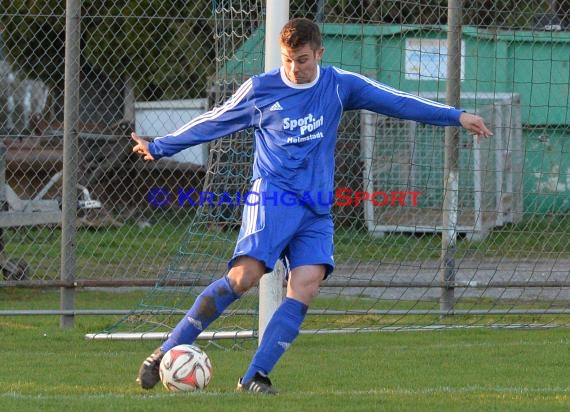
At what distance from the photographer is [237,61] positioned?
349 inches

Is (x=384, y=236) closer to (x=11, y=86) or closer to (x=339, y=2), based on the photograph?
(x=339, y=2)

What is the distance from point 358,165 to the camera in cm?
1047

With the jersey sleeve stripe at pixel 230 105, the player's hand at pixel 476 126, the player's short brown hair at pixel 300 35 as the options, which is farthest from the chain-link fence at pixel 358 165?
the player's hand at pixel 476 126

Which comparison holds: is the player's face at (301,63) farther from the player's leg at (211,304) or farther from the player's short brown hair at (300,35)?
the player's leg at (211,304)

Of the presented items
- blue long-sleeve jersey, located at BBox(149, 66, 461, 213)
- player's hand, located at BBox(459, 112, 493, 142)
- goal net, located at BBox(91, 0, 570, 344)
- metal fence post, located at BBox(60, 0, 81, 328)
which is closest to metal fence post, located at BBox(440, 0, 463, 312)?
goal net, located at BBox(91, 0, 570, 344)

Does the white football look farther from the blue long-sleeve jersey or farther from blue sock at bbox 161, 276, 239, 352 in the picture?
the blue long-sleeve jersey

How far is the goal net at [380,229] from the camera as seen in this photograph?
29.1ft

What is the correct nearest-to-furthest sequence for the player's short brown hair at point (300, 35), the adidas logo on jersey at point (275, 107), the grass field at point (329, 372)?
the grass field at point (329, 372) < the player's short brown hair at point (300, 35) < the adidas logo on jersey at point (275, 107)

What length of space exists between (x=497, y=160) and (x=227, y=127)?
6.73 meters

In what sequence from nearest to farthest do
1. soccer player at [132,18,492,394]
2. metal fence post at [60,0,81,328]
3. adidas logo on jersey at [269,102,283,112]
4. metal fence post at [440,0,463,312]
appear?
soccer player at [132,18,492,394]
adidas logo on jersey at [269,102,283,112]
metal fence post at [60,0,81,328]
metal fence post at [440,0,463,312]

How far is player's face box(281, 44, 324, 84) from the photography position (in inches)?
237

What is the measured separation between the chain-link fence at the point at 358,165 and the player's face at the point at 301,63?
8.31 feet

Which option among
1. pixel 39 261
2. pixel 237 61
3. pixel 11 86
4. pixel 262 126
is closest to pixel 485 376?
pixel 262 126

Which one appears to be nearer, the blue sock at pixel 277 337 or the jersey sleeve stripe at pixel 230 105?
the blue sock at pixel 277 337
